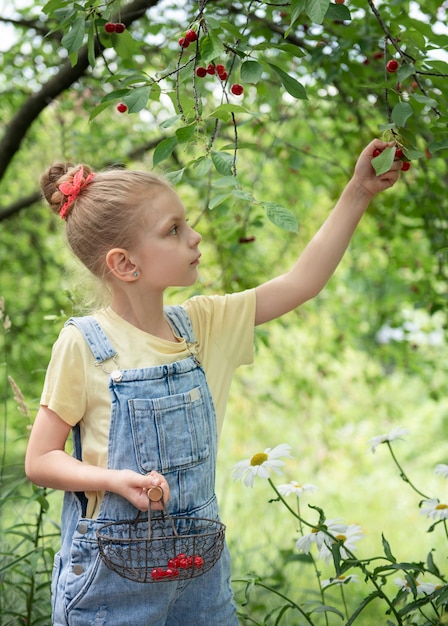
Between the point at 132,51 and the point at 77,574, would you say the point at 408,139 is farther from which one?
the point at 77,574

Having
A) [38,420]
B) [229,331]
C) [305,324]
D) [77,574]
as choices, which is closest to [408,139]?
[229,331]

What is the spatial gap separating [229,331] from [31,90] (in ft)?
8.70

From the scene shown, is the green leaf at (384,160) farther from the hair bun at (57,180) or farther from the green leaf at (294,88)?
the hair bun at (57,180)

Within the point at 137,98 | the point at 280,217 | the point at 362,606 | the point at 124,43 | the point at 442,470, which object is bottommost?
the point at 362,606

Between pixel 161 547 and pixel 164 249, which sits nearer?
pixel 161 547

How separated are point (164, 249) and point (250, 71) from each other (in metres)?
0.34

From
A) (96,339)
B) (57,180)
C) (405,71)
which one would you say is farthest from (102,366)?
(405,71)

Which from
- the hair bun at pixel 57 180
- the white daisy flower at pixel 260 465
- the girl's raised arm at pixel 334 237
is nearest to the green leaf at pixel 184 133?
the hair bun at pixel 57 180

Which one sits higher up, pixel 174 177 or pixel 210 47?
pixel 210 47

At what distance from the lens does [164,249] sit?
4.48 ft

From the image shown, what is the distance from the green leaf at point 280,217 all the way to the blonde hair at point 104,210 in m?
0.24

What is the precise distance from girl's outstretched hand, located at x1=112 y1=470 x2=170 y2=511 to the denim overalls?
9 cm

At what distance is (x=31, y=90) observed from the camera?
372cm

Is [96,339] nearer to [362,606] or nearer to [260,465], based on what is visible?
[260,465]
